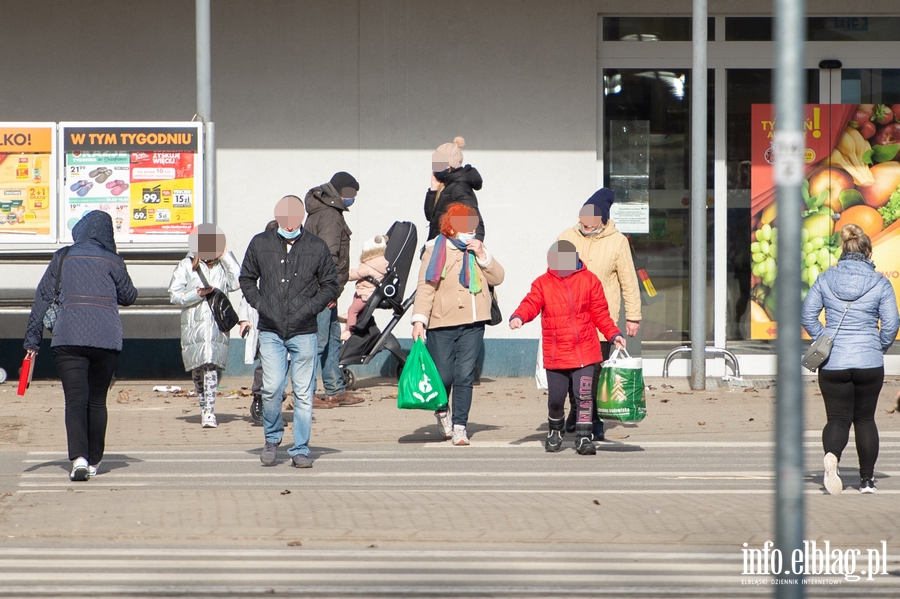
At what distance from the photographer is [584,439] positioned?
28.9 ft

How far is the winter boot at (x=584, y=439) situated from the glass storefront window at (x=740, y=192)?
16.9 ft

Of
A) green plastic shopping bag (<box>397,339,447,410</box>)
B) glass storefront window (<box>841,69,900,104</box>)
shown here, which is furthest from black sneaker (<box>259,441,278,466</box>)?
glass storefront window (<box>841,69,900,104</box>)

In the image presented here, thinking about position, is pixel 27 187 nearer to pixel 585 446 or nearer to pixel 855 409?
pixel 585 446

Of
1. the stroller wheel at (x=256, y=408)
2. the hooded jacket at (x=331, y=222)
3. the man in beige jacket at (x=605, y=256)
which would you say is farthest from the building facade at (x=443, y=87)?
the man in beige jacket at (x=605, y=256)

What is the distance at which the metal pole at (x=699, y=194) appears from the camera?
11.8 metres

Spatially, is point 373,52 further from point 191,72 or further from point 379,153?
point 191,72

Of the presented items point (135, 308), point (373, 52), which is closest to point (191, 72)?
point (373, 52)

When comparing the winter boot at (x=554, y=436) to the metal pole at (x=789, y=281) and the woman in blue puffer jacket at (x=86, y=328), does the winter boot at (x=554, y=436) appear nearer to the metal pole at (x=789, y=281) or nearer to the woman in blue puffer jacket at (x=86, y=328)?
the woman in blue puffer jacket at (x=86, y=328)

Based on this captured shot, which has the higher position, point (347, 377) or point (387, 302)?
point (387, 302)

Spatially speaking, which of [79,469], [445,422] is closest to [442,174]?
[445,422]

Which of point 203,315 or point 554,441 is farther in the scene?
point 203,315

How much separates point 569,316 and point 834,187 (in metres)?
5.99

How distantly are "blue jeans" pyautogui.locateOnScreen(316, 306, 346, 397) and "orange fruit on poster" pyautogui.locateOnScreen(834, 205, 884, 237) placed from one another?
19.4 ft

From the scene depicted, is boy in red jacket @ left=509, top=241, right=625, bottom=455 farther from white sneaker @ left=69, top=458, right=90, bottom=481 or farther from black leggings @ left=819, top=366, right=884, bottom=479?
white sneaker @ left=69, top=458, right=90, bottom=481
